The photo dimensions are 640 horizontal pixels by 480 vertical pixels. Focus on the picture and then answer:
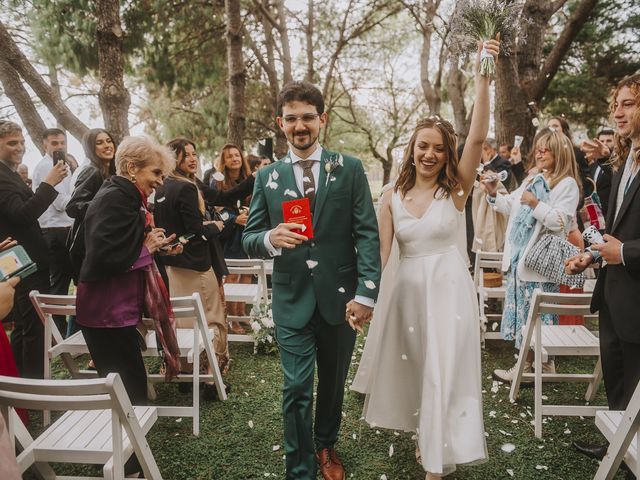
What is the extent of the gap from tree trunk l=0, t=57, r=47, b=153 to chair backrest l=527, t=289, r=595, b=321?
6.65 metres

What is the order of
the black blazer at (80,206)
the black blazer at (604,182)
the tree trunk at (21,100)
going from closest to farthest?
the black blazer at (80,206), the black blazer at (604,182), the tree trunk at (21,100)

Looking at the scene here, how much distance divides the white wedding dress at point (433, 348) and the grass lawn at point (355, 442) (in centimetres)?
36

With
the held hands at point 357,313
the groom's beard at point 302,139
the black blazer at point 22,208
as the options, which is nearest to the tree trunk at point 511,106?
the groom's beard at point 302,139

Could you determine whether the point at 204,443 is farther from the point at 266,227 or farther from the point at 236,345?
the point at 236,345

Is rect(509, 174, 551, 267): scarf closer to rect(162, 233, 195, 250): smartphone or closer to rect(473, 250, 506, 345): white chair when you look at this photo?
rect(473, 250, 506, 345): white chair

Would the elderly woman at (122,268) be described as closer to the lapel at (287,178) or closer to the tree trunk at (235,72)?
the lapel at (287,178)

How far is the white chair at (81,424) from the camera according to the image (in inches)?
73.2

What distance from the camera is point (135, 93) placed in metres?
18.2

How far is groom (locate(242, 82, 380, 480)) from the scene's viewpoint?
2.56m

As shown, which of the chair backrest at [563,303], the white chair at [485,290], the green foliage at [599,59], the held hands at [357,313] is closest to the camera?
the held hands at [357,313]

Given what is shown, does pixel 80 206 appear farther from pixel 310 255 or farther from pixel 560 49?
pixel 560 49

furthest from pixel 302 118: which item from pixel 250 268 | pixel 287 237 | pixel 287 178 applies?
pixel 250 268

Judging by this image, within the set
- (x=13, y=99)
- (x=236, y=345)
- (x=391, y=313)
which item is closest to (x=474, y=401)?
(x=391, y=313)

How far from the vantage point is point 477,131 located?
2658mm
